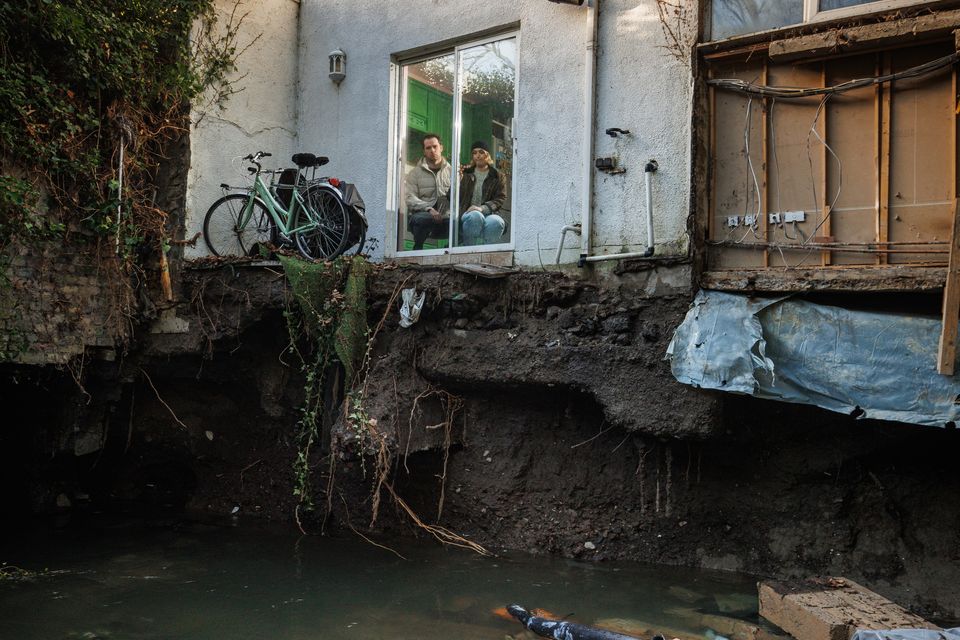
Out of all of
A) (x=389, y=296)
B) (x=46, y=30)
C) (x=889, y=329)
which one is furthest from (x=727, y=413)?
(x=46, y=30)

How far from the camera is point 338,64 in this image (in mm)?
9359

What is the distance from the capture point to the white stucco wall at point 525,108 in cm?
705

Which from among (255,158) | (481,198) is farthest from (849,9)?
(255,158)

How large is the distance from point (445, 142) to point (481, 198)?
90cm

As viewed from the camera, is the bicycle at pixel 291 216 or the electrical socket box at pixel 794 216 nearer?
the electrical socket box at pixel 794 216

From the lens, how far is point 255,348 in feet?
28.5

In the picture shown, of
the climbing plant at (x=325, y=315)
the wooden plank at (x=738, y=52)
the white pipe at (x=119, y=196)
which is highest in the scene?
the wooden plank at (x=738, y=52)

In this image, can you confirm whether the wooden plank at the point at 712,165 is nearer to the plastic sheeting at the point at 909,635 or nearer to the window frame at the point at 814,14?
the window frame at the point at 814,14

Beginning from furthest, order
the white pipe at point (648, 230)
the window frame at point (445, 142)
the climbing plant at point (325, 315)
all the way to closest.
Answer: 1. the window frame at point (445, 142)
2. the climbing plant at point (325, 315)
3. the white pipe at point (648, 230)

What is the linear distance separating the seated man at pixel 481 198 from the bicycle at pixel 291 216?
3.72ft

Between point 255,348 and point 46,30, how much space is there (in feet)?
12.0

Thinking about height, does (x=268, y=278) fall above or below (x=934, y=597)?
above

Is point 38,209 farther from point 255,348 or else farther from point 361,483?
point 361,483

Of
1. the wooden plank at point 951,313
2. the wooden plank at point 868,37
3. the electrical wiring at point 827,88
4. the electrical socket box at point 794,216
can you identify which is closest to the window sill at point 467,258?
the electrical wiring at point 827,88
